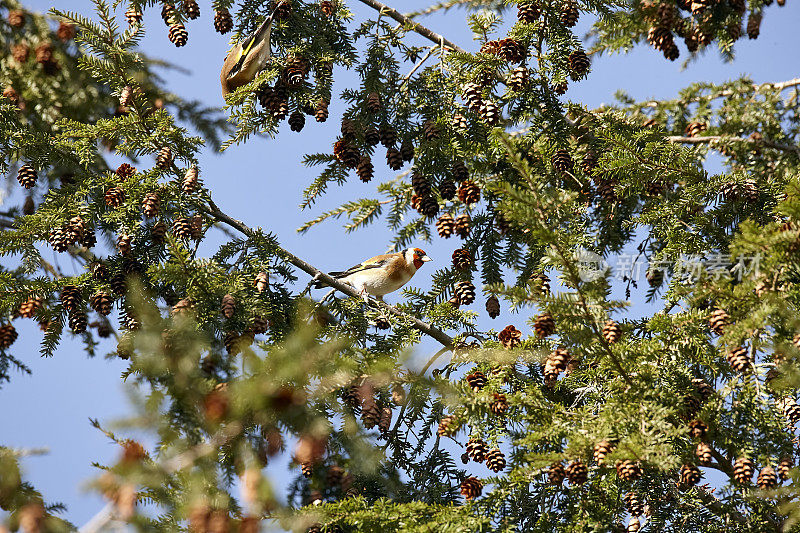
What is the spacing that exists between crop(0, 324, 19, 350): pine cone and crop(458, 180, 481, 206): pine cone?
93.8 inches

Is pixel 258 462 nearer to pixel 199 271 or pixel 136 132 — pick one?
pixel 199 271

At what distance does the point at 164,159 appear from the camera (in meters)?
3.70

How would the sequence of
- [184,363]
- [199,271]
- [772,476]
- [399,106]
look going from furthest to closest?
1. [399,106]
2. [199,271]
3. [772,476]
4. [184,363]

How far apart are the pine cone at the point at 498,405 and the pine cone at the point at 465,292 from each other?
3.13 ft

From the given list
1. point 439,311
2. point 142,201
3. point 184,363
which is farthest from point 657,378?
point 142,201

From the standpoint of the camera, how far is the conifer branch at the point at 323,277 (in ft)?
13.0

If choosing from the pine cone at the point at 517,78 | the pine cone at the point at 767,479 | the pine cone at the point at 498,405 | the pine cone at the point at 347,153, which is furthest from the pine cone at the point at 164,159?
the pine cone at the point at 767,479

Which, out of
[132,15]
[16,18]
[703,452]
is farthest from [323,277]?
[16,18]

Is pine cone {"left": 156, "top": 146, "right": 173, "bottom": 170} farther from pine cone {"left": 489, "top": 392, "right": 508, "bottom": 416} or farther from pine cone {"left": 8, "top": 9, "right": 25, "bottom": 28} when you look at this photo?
pine cone {"left": 8, "top": 9, "right": 25, "bottom": 28}

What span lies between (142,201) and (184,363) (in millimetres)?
1669

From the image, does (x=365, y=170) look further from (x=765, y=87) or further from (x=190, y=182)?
(x=765, y=87)

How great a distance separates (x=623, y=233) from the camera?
14.9 feet

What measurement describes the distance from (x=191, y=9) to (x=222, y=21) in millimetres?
183

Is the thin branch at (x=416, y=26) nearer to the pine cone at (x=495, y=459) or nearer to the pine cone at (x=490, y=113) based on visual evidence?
the pine cone at (x=490, y=113)
